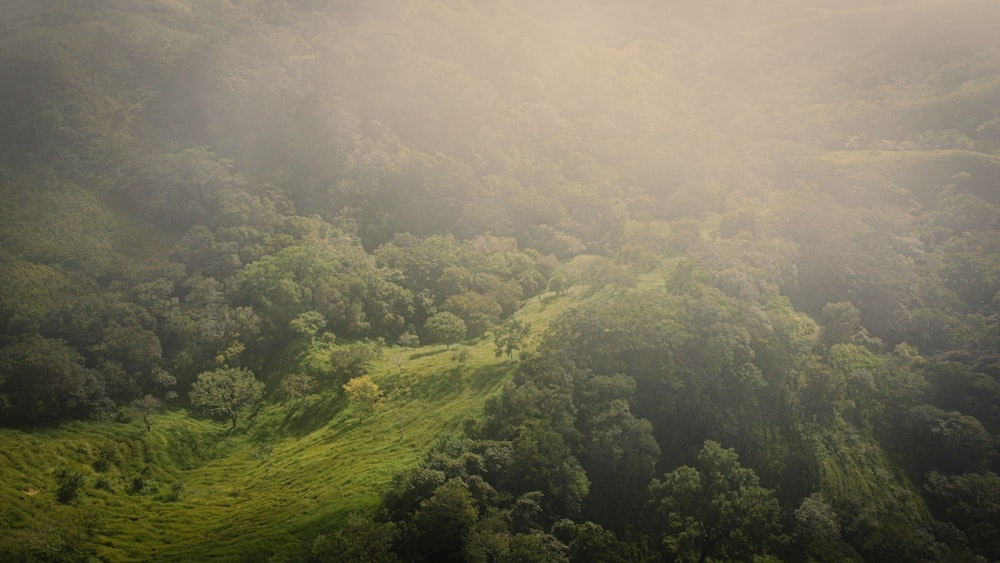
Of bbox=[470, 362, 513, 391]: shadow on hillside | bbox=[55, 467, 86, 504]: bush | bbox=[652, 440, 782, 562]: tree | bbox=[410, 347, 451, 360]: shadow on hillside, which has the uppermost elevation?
bbox=[55, 467, 86, 504]: bush

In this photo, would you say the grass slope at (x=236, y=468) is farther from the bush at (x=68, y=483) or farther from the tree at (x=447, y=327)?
the tree at (x=447, y=327)

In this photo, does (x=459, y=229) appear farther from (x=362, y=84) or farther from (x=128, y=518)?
(x=128, y=518)

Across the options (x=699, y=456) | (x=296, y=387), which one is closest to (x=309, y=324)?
(x=296, y=387)

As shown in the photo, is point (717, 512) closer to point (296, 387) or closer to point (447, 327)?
point (447, 327)

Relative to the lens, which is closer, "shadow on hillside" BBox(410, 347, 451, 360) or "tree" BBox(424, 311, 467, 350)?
"shadow on hillside" BBox(410, 347, 451, 360)

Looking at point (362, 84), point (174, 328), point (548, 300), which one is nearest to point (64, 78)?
point (362, 84)

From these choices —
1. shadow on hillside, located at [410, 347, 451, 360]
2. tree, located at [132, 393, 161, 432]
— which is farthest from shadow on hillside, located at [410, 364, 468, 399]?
tree, located at [132, 393, 161, 432]

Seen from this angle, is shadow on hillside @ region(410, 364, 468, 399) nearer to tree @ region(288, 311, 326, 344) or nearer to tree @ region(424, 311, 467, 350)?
tree @ region(424, 311, 467, 350)
